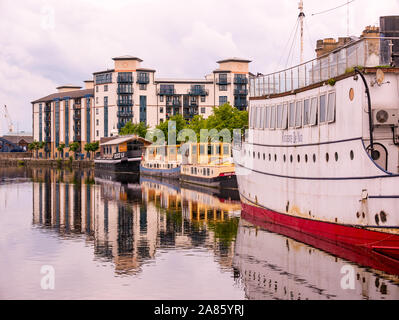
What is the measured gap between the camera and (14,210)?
5384cm

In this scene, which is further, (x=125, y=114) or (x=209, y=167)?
(x=125, y=114)

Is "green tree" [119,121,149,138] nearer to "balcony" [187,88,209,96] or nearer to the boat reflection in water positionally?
"balcony" [187,88,209,96]

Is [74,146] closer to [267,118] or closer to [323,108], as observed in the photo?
[267,118]

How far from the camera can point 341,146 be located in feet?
99.4

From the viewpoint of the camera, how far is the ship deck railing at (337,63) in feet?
98.8

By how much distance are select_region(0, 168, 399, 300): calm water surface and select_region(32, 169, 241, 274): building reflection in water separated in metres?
0.09

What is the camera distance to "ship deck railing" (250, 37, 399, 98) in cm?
3012

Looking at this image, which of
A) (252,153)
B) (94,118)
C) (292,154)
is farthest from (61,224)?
(94,118)

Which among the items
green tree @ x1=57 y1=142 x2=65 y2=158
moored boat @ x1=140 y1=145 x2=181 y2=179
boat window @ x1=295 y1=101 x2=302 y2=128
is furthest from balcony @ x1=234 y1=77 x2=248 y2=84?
boat window @ x1=295 y1=101 x2=302 y2=128

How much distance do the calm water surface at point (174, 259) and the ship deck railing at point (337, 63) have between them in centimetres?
968

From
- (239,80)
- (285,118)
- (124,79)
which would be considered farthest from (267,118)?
(124,79)

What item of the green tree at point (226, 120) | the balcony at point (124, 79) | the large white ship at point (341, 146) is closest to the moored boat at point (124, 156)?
the green tree at point (226, 120)

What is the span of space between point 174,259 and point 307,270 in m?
7.13

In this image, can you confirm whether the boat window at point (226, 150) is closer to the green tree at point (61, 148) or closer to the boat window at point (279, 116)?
the boat window at point (279, 116)
